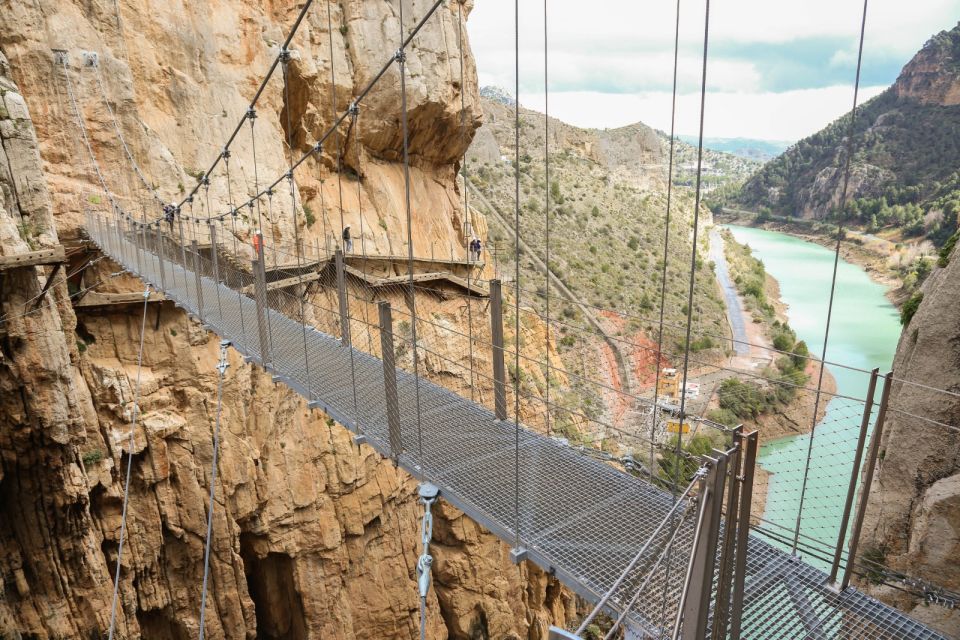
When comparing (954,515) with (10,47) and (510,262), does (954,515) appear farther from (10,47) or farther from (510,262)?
(510,262)

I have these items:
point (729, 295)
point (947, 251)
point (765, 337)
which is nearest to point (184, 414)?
point (947, 251)

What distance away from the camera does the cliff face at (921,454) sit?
10.2 feet

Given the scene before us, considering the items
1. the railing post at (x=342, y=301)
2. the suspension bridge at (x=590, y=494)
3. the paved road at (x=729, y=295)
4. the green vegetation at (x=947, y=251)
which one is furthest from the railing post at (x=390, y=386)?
the paved road at (x=729, y=295)

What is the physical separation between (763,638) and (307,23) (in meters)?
9.56

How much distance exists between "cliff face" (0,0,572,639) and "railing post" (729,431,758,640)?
505 centimetres

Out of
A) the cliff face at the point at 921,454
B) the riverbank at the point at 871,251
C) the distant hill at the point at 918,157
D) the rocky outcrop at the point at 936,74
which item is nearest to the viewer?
the cliff face at the point at 921,454

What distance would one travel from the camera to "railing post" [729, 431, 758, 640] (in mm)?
1245

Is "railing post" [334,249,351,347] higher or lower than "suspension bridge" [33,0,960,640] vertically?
higher

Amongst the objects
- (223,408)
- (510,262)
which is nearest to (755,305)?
(510,262)

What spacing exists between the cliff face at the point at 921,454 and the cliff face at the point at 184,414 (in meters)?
5.54

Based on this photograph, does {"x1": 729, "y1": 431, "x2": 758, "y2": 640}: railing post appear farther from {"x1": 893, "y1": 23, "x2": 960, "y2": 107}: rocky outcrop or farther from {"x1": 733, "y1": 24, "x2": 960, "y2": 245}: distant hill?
{"x1": 893, "y1": 23, "x2": 960, "y2": 107}: rocky outcrop

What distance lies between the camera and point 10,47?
5.62 metres

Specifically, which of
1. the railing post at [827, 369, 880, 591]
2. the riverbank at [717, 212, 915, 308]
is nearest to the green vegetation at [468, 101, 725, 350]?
the riverbank at [717, 212, 915, 308]

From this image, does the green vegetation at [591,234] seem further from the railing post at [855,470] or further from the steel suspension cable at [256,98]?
the railing post at [855,470]
